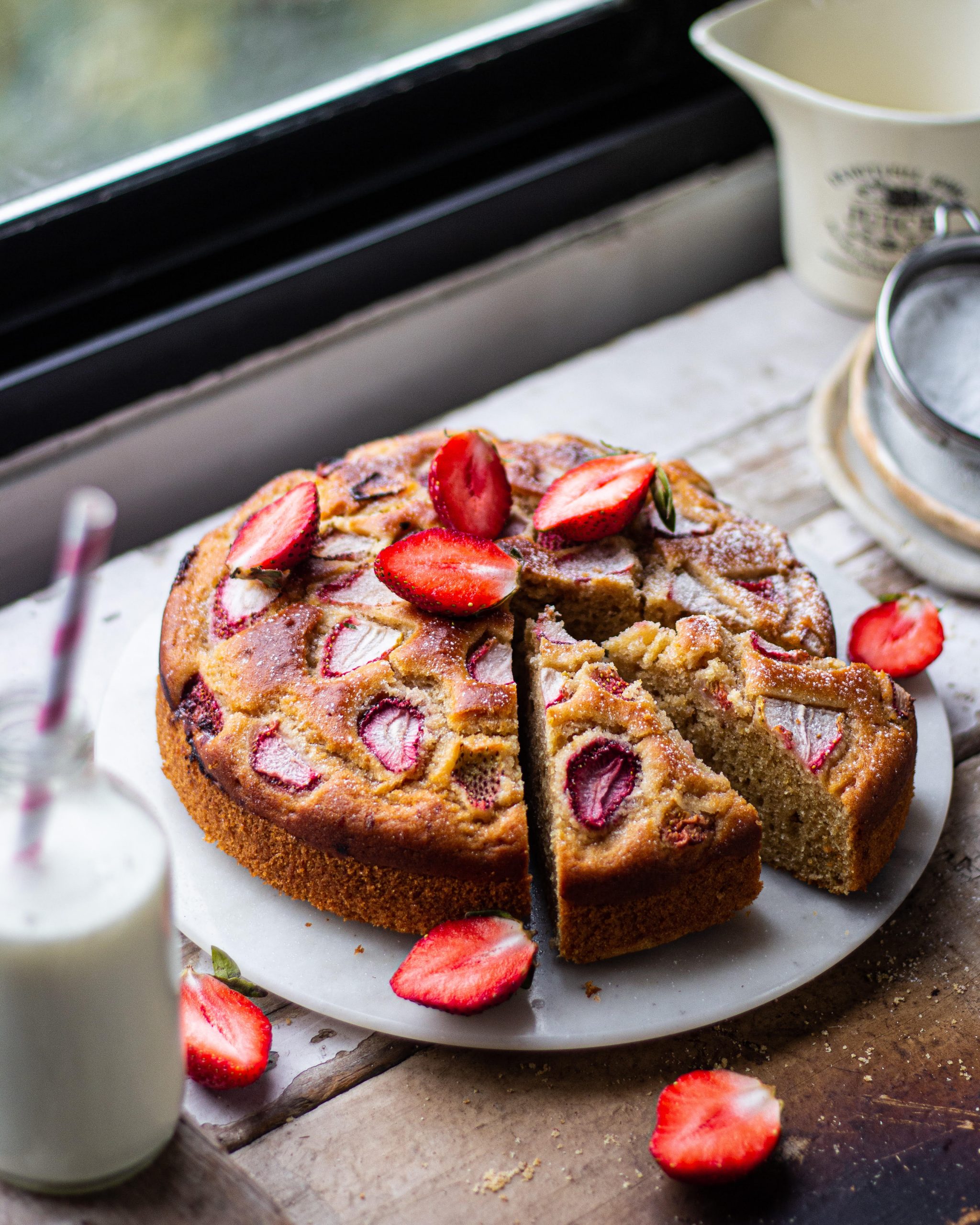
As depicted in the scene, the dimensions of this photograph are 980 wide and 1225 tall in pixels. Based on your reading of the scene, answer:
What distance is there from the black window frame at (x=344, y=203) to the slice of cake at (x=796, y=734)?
135cm

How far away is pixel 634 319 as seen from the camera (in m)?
3.22

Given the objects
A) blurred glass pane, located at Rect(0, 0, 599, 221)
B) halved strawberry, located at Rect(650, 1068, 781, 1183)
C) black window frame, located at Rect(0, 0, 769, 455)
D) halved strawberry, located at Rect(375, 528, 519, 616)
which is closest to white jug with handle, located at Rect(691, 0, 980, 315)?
Answer: black window frame, located at Rect(0, 0, 769, 455)

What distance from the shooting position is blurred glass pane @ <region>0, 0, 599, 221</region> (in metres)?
2.46

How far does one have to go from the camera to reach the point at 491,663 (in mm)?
1686

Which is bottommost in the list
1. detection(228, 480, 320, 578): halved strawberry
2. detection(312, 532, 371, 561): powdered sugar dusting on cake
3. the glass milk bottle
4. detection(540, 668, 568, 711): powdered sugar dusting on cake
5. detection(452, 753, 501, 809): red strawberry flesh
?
detection(540, 668, 568, 711): powdered sugar dusting on cake

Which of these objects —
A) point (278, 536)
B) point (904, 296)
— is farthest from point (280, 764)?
point (904, 296)

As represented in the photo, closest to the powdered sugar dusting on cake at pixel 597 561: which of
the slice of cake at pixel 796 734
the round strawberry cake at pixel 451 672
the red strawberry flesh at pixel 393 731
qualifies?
the round strawberry cake at pixel 451 672

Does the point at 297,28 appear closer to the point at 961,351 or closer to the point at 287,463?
the point at 287,463

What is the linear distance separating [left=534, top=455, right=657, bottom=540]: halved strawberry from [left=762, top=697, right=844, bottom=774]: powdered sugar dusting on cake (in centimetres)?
38

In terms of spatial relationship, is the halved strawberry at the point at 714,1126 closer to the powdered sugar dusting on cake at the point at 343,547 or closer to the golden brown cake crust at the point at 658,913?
the golden brown cake crust at the point at 658,913

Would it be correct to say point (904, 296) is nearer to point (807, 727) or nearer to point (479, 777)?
point (807, 727)

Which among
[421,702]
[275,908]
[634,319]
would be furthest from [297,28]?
[275,908]

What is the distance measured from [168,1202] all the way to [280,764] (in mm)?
543

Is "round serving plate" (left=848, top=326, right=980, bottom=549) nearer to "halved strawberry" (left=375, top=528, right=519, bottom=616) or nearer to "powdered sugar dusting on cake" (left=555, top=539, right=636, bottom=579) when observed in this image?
"powdered sugar dusting on cake" (left=555, top=539, right=636, bottom=579)
